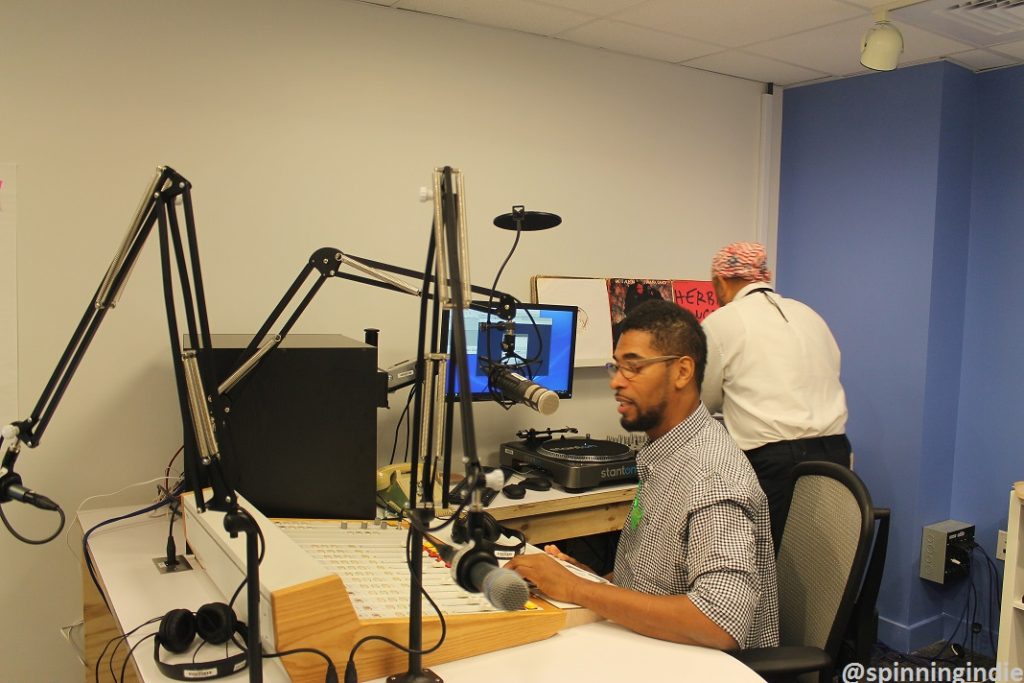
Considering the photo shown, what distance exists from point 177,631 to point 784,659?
3.55ft

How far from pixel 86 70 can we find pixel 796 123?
2943 millimetres

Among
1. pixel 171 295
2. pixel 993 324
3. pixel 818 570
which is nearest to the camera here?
pixel 171 295

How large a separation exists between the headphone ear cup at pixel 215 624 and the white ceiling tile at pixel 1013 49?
3.24m

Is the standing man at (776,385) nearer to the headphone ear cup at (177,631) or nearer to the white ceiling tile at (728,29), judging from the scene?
the white ceiling tile at (728,29)

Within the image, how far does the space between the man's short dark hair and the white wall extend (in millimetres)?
1257

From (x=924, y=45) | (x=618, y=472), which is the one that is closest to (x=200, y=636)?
(x=618, y=472)

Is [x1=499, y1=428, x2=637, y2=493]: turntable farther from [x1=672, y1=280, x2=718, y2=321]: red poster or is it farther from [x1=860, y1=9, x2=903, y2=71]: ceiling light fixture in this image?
[x1=860, y1=9, x2=903, y2=71]: ceiling light fixture

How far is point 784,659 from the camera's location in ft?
4.96

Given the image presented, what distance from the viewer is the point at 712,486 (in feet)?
5.03

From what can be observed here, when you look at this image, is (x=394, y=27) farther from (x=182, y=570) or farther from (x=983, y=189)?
(x=983, y=189)

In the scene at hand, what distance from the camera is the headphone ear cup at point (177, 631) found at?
137 cm

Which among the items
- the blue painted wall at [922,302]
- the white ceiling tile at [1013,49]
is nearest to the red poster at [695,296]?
the blue painted wall at [922,302]

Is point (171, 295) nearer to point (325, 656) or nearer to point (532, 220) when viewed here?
point (325, 656)

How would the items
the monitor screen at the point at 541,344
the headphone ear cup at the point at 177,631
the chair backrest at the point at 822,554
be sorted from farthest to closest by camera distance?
the monitor screen at the point at 541,344
the chair backrest at the point at 822,554
the headphone ear cup at the point at 177,631
